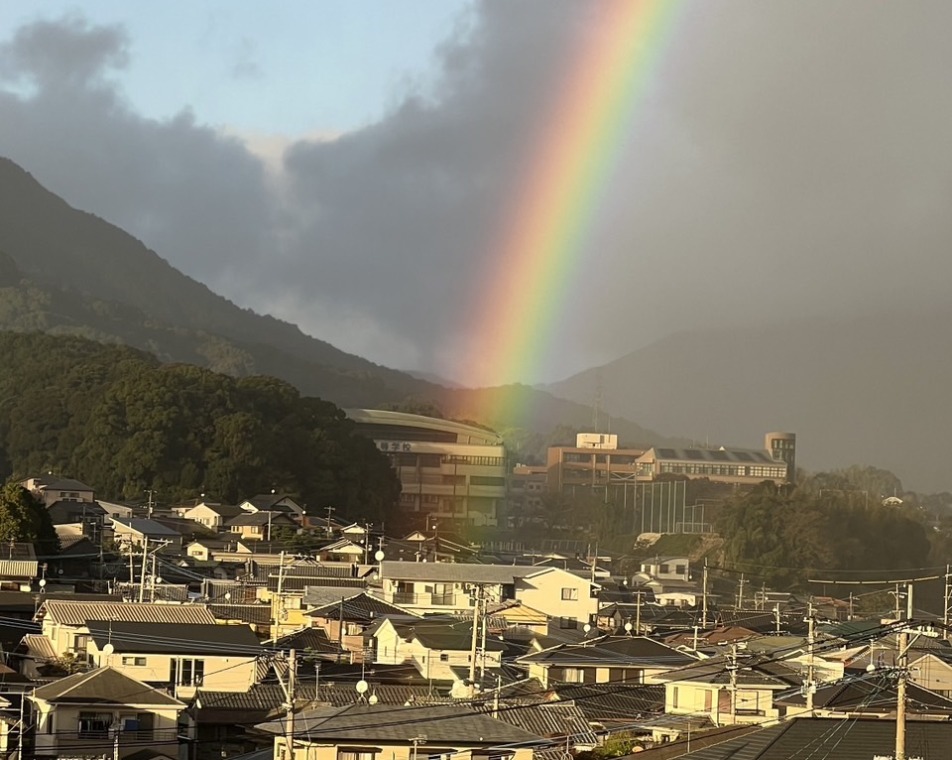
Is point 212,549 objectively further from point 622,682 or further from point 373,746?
point 373,746

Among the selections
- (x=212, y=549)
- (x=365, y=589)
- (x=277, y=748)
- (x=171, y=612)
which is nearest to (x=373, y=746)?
(x=277, y=748)

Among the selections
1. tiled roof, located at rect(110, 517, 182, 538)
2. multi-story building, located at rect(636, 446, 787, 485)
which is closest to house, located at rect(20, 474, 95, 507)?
tiled roof, located at rect(110, 517, 182, 538)

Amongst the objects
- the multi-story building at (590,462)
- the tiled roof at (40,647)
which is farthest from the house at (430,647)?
the multi-story building at (590,462)

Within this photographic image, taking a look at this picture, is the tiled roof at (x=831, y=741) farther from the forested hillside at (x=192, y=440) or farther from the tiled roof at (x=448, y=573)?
the forested hillside at (x=192, y=440)

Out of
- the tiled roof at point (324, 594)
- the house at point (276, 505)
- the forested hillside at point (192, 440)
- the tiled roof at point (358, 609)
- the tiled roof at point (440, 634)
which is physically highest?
the forested hillside at point (192, 440)

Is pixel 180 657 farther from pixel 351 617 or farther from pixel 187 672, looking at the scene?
pixel 351 617

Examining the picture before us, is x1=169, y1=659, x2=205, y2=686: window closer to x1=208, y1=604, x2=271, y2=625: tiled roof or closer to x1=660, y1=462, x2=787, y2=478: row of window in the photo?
x1=208, y1=604, x2=271, y2=625: tiled roof

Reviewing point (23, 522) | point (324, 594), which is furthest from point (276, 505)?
point (324, 594)
